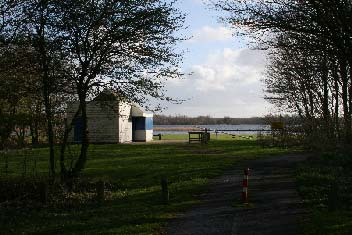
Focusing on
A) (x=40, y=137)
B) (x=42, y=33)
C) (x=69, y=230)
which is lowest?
(x=69, y=230)

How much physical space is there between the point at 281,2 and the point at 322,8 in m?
1.44

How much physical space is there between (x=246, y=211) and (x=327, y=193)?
2.92m

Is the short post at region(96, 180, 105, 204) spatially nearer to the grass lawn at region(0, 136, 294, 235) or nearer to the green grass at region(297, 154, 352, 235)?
the grass lawn at region(0, 136, 294, 235)

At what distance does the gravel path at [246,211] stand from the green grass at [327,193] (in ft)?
1.16

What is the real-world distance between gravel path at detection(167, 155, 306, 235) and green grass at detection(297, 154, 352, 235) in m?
0.35

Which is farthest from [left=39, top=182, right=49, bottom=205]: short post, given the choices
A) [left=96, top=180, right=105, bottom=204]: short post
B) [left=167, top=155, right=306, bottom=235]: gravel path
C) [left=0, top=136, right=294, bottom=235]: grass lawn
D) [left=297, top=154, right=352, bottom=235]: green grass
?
[left=297, top=154, right=352, bottom=235]: green grass

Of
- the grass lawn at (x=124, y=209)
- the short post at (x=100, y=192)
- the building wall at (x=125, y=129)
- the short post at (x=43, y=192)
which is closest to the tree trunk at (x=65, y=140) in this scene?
the grass lawn at (x=124, y=209)

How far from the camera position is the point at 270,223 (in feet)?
Answer: 38.4

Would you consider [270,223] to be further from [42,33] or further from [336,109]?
[336,109]

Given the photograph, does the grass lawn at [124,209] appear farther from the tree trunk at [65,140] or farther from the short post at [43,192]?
the tree trunk at [65,140]

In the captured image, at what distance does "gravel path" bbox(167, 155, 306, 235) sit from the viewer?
1112cm

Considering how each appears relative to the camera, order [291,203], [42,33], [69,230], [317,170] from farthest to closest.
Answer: [317,170] → [42,33] → [291,203] → [69,230]

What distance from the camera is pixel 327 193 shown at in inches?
580

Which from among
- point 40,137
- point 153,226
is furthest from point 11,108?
point 153,226
